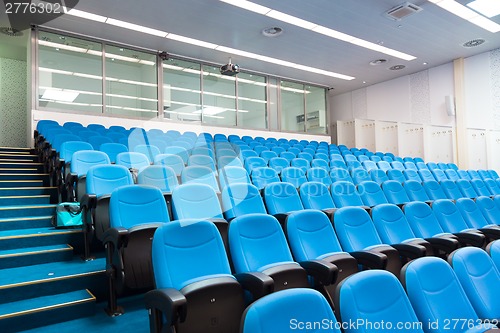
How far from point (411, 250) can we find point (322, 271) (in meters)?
0.83

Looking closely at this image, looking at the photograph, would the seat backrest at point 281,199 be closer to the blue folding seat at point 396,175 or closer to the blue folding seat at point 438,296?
the blue folding seat at point 438,296

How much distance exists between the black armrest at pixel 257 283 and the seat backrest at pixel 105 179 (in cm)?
164

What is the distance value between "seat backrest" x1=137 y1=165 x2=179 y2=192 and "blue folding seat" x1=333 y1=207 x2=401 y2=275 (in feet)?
5.06

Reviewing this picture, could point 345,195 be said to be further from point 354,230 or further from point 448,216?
point 354,230

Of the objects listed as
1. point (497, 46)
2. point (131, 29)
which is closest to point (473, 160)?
point (497, 46)

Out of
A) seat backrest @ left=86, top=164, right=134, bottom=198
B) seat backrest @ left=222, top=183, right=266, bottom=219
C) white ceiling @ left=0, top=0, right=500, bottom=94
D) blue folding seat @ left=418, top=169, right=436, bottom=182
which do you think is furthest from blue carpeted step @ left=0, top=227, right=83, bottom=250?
blue folding seat @ left=418, top=169, right=436, bottom=182

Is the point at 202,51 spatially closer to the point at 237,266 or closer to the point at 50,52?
the point at 50,52

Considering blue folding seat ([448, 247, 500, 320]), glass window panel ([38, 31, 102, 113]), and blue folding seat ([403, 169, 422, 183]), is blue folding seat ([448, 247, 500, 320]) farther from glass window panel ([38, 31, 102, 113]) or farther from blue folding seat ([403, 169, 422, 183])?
glass window panel ([38, 31, 102, 113])

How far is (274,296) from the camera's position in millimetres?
995

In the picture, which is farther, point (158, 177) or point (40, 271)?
point (158, 177)

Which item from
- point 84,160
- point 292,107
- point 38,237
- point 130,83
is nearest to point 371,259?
point 38,237

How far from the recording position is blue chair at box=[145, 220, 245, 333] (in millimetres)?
1336

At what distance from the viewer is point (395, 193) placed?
3838 millimetres

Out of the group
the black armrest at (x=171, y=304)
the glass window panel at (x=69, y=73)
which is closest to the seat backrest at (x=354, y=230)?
the black armrest at (x=171, y=304)
